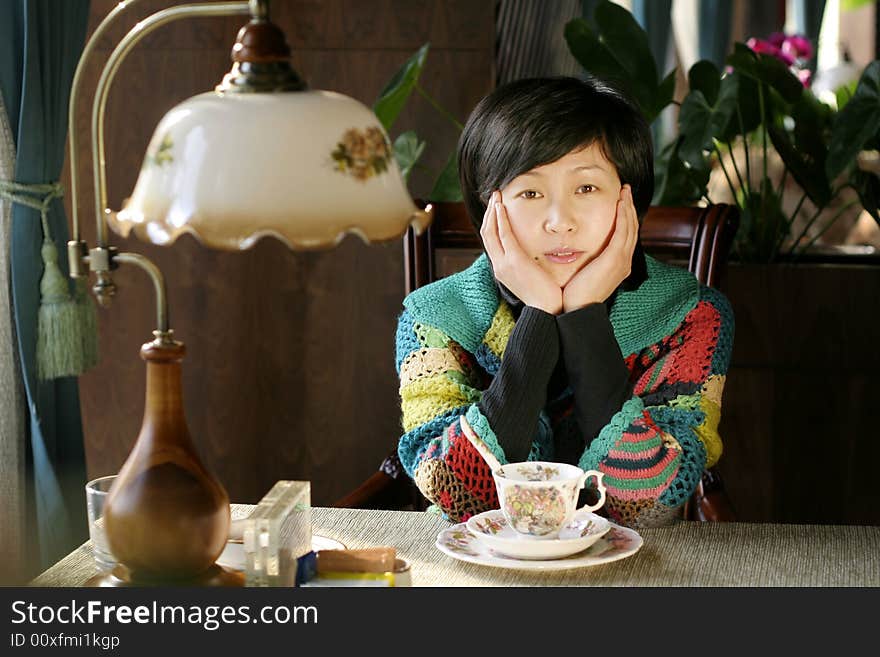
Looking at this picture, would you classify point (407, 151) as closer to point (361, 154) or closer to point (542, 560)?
point (542, 560)

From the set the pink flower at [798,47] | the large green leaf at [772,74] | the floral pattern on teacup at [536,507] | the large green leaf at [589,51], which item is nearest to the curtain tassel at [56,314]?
the floral pattern on teacup at [536,507]

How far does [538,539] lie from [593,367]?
1.19 feet

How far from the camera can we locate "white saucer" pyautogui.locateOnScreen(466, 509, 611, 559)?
1249 mm

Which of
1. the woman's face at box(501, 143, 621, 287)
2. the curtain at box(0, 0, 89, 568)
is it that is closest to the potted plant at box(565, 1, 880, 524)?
the woman's face at box(501, 143, 621, 287)

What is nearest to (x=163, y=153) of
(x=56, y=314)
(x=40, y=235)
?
(x=56, y=314)

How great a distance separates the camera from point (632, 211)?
1.66 meters

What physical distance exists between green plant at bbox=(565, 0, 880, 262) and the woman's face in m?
0.88

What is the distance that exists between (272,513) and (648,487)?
1.86 ft

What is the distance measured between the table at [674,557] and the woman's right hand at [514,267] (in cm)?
34

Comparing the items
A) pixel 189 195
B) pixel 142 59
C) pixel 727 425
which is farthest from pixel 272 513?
pixel 142 59

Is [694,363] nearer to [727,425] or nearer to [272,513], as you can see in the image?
[272,513]

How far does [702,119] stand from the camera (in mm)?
2502

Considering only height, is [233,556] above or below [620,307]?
below

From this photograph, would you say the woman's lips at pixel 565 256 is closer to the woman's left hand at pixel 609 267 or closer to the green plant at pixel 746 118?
the woman's left hand at pixel 609 267
